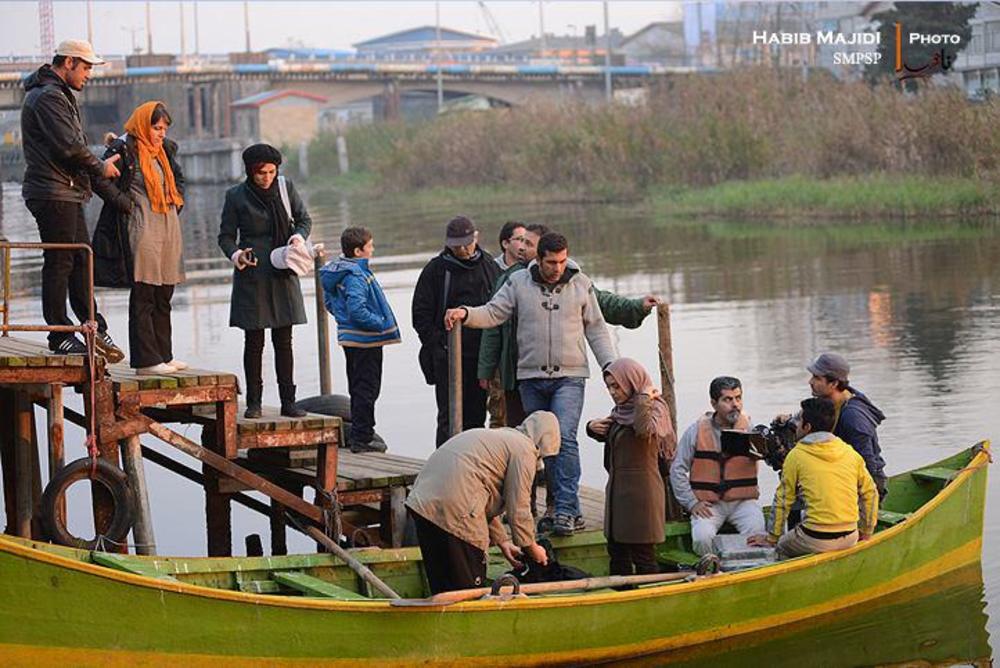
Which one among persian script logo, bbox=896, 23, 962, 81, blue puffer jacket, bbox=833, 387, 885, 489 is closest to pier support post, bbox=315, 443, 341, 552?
blue puffer jacket, bbox=833, 387, 885, 489

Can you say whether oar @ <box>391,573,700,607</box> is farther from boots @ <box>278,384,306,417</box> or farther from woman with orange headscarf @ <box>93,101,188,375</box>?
woman with orange headscarf @ <box>93,101,188,375</box>

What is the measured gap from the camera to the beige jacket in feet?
30.7

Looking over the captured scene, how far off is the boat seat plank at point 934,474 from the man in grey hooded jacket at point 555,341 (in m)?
2.46

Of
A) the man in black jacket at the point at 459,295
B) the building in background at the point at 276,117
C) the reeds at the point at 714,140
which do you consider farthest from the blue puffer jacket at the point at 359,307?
the building in background at the point at 276,117

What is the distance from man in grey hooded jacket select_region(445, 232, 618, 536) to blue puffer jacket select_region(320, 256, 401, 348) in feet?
4.34

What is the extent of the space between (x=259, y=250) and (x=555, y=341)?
199 centimetres

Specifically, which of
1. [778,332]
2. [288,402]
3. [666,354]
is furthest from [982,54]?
[288,402]

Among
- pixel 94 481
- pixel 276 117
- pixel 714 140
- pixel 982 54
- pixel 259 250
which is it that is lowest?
pixel 94 481

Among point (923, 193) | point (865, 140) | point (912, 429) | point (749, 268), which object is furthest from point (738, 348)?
point (865, 140)

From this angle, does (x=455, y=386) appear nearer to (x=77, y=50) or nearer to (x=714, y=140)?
(x=77, y=50)

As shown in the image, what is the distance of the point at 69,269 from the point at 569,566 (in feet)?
11.9

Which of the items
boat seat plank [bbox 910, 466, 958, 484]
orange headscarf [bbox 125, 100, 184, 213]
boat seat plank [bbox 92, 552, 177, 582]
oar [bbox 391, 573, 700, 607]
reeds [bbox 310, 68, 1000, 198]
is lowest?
oar [bbox 391, 573, 700, 607]

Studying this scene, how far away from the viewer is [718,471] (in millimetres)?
Result: 11297

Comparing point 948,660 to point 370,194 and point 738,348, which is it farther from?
point 370,194
